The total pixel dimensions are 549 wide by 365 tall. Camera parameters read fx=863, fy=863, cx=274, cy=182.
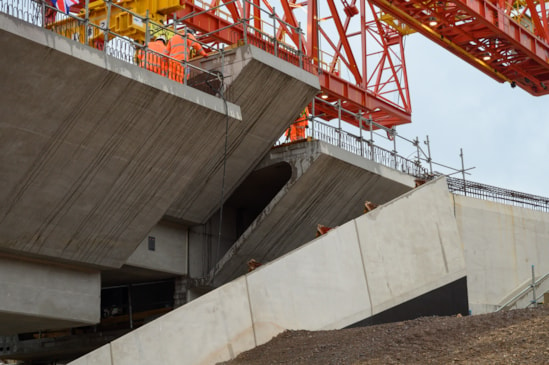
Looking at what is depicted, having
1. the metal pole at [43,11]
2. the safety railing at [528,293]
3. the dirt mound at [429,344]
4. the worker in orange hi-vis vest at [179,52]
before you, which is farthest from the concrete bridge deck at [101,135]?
the safety railing at [528,293]

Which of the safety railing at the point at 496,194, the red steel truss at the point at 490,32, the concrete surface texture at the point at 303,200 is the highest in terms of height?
the red steel truss at the point at 490,32

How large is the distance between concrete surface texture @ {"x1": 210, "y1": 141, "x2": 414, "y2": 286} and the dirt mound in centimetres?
734

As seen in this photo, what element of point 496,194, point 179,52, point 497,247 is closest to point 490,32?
point 496,194

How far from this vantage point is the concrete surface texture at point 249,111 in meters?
22.4

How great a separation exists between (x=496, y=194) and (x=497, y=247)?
10.7ft

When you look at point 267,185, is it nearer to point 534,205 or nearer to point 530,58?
point 534,205

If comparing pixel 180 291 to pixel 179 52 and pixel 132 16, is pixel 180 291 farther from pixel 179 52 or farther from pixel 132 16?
pixel 132 16

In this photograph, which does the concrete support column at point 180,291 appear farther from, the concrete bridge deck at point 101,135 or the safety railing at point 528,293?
the safety railing at point 528,293

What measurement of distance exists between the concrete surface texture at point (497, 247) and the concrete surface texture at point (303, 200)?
4781 millimetres

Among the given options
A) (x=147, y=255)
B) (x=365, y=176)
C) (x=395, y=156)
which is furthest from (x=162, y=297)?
(x=395, y=156)

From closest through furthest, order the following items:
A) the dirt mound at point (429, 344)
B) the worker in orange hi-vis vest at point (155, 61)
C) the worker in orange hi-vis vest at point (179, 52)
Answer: the dirt mound at point (429, 344), the worker in orange hi-vis vest at point (155, 61), the worker in orange hi-vis vest at point (179, 52)

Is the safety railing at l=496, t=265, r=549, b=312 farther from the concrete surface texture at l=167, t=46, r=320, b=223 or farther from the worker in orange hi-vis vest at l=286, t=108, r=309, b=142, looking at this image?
the concrete surface texture at l=167, t=46, r=320, b=223

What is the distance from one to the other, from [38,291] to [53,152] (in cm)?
396

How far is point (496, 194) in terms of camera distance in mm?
34125
